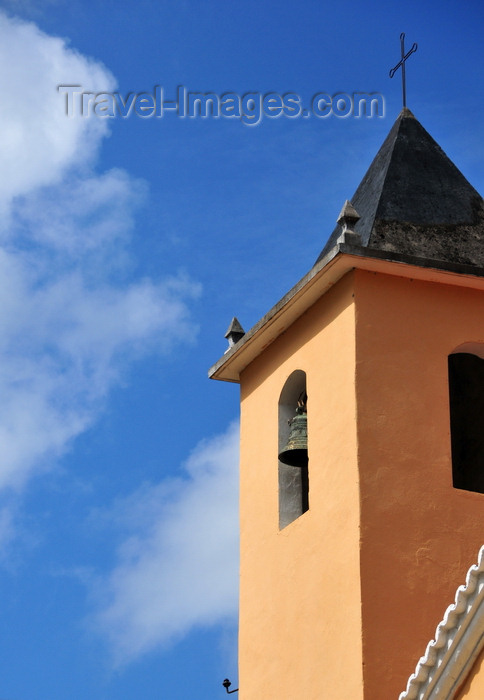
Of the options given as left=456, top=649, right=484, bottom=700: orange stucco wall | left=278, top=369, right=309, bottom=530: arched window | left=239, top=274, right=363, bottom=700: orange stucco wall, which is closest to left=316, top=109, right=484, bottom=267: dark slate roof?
left=239, top=274, right=363, bottom=700: orange stucco wall

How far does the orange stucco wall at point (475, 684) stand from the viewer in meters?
8.46

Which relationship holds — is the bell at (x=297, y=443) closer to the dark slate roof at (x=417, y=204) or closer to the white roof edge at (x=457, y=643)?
the dark slate roof at (x=417, y=204)

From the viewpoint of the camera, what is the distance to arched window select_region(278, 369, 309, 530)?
38.9 feet

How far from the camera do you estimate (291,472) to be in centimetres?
1209

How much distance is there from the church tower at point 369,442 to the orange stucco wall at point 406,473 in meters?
0.01

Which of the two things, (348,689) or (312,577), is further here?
(312,577)

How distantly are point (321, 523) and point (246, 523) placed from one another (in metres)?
1.42

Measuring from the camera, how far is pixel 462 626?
8594mm

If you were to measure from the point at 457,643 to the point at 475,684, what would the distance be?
9.9 inches

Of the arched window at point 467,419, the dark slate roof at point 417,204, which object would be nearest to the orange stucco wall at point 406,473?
the dark slate roof at point 417,204

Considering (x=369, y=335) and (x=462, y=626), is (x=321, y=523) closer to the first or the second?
(x=369, y=335)

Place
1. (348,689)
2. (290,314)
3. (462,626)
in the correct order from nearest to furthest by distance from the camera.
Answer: (462,626) < (348,689) < (290,314)

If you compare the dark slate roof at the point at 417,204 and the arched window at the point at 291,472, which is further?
the arched window at the point at 291,472

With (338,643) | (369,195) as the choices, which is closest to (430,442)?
(338,643)
